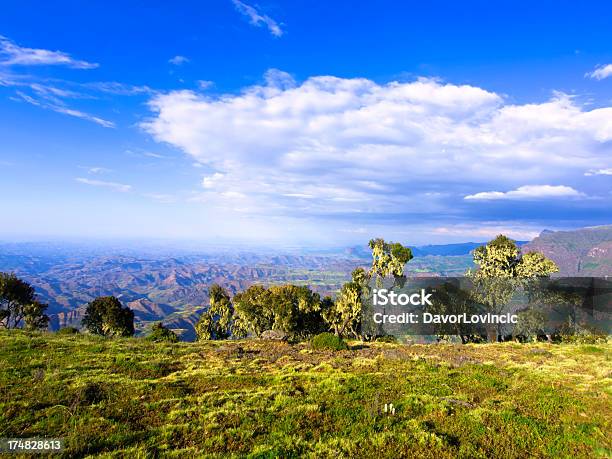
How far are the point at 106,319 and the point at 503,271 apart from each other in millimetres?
Result: 83112

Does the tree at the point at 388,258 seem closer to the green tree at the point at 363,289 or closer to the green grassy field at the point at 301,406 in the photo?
the green tree at the point at 363,289

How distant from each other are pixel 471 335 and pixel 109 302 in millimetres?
79530

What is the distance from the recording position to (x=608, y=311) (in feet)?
210

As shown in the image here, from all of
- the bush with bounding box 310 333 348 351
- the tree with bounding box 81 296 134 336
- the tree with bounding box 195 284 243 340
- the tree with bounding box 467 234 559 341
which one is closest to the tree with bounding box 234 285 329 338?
the tree with bounding box 195 284 243 340

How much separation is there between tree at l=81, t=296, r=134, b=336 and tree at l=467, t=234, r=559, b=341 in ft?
248

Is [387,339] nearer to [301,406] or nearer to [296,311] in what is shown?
[296,311]

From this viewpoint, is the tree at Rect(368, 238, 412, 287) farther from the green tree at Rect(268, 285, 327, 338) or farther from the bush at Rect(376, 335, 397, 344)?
the green tree at Rect(268, 285, 327, 338)

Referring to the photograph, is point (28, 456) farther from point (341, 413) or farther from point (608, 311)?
point (608, 311)

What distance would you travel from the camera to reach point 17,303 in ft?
238

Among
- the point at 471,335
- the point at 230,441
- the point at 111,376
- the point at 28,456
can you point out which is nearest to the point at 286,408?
the point at 230,441

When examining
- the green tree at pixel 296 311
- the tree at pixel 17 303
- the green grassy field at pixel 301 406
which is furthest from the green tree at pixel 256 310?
the tree at pixel 17 303

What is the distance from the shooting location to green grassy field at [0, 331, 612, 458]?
11.9 m

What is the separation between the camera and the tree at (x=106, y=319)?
7350cm

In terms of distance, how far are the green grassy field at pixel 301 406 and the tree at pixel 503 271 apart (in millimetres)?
31497
